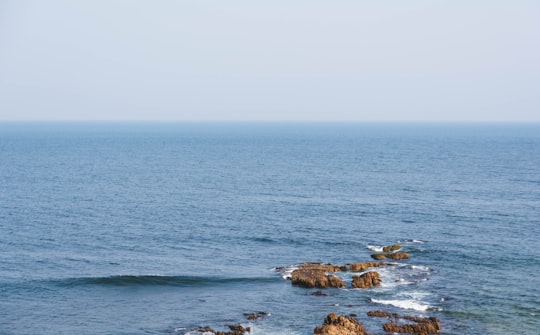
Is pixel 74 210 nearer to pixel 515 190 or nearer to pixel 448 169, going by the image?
pixel 515 190

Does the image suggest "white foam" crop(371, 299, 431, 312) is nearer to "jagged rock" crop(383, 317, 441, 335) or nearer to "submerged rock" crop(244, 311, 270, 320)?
"jagged rock" crop(383, 317, 441, 335)

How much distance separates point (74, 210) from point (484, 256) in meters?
78.7

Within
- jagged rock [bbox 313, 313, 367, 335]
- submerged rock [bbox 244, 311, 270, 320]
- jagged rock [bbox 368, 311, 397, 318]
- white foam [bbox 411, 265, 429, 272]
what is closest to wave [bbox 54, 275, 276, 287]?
submerged rock [bbox 244, 311, 270, 320]

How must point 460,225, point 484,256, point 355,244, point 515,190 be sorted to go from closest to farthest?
point 484,256 < point 355,244 < point 460,225 < point 515,190

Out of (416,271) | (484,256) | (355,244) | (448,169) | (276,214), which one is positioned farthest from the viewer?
(448,169)

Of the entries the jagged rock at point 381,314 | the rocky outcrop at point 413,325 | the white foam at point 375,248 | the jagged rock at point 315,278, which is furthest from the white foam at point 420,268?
the rocky outcrop at point 413,325

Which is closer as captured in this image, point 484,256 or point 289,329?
point 289,329

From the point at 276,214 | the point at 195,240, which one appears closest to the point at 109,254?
the point at 195,240

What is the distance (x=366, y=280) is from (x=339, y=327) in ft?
56.2

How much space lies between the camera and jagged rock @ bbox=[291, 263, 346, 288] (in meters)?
72.6

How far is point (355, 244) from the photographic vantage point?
305 ft

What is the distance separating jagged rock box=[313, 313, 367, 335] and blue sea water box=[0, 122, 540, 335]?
2.17 meters

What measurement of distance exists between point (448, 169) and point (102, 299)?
141m

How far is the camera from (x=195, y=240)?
9606cm
